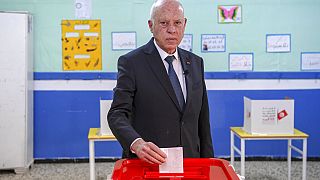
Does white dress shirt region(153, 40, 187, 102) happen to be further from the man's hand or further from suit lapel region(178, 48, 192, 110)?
the man's hand

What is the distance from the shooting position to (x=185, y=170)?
134 cm

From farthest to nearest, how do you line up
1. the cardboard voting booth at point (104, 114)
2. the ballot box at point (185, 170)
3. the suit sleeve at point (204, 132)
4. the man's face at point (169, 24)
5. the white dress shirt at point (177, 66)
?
the cardboard voting booth at point (104, 114) < the suit sleeve at point (204, 132) < the white dress shirt at point (177, 66) < the man's face at point (169, 24) < the ballot box at point (185, 170)

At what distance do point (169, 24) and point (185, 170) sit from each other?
1.98 ft

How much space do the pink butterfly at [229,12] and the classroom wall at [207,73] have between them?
0.08 metres

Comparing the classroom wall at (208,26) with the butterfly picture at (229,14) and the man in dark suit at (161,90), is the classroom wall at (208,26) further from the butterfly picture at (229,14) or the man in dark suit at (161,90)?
the man in dark suit at (161,90)

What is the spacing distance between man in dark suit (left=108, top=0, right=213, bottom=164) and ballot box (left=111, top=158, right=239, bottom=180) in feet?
0.78

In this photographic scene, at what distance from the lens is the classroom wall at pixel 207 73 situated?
15.3 feet

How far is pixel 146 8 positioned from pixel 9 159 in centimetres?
221

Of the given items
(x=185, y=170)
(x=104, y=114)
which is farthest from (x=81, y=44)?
(x=185, y=170)

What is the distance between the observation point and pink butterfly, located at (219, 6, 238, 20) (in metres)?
4.69

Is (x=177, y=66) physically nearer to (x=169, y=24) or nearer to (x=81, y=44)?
(x=169, y=24)

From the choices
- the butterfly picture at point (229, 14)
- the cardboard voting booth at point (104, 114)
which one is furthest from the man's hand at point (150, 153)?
the butterfly picture at point (229, 14)

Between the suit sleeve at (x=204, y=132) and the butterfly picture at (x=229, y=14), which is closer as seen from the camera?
the suit sleeve at (x=204, y=132)

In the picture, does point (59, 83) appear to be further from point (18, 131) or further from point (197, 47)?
point (197, 47)
